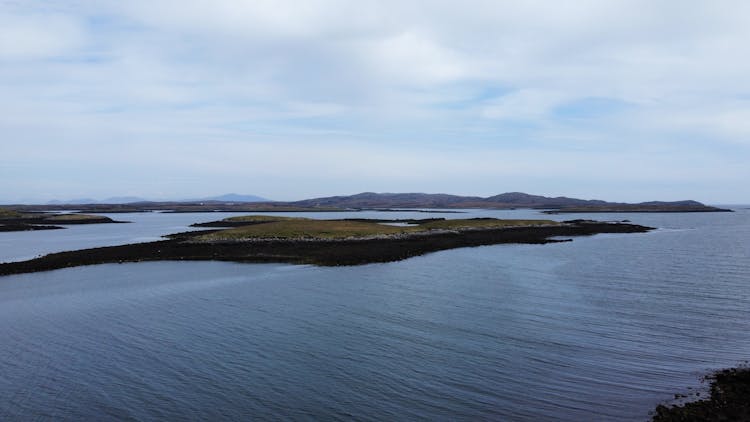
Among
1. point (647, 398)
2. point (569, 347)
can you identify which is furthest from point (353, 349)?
point (647, 398)

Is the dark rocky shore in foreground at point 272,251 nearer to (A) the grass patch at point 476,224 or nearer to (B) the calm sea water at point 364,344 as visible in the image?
(B) the calm sea water at point 364,344

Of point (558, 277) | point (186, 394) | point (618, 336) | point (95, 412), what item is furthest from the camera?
point (558, 277)

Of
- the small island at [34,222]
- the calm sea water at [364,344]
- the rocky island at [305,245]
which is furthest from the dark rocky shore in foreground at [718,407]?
the small island at [34,222]

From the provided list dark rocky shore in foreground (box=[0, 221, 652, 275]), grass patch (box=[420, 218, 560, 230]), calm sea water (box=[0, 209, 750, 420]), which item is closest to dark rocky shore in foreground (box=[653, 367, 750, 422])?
calm sea water (box=[0, 209, 750, 420])

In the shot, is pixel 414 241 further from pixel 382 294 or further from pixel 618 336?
pixel 618 336

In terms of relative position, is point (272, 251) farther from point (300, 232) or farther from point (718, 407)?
point (718, 407)

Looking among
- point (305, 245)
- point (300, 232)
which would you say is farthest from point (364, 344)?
point (300, 232)
